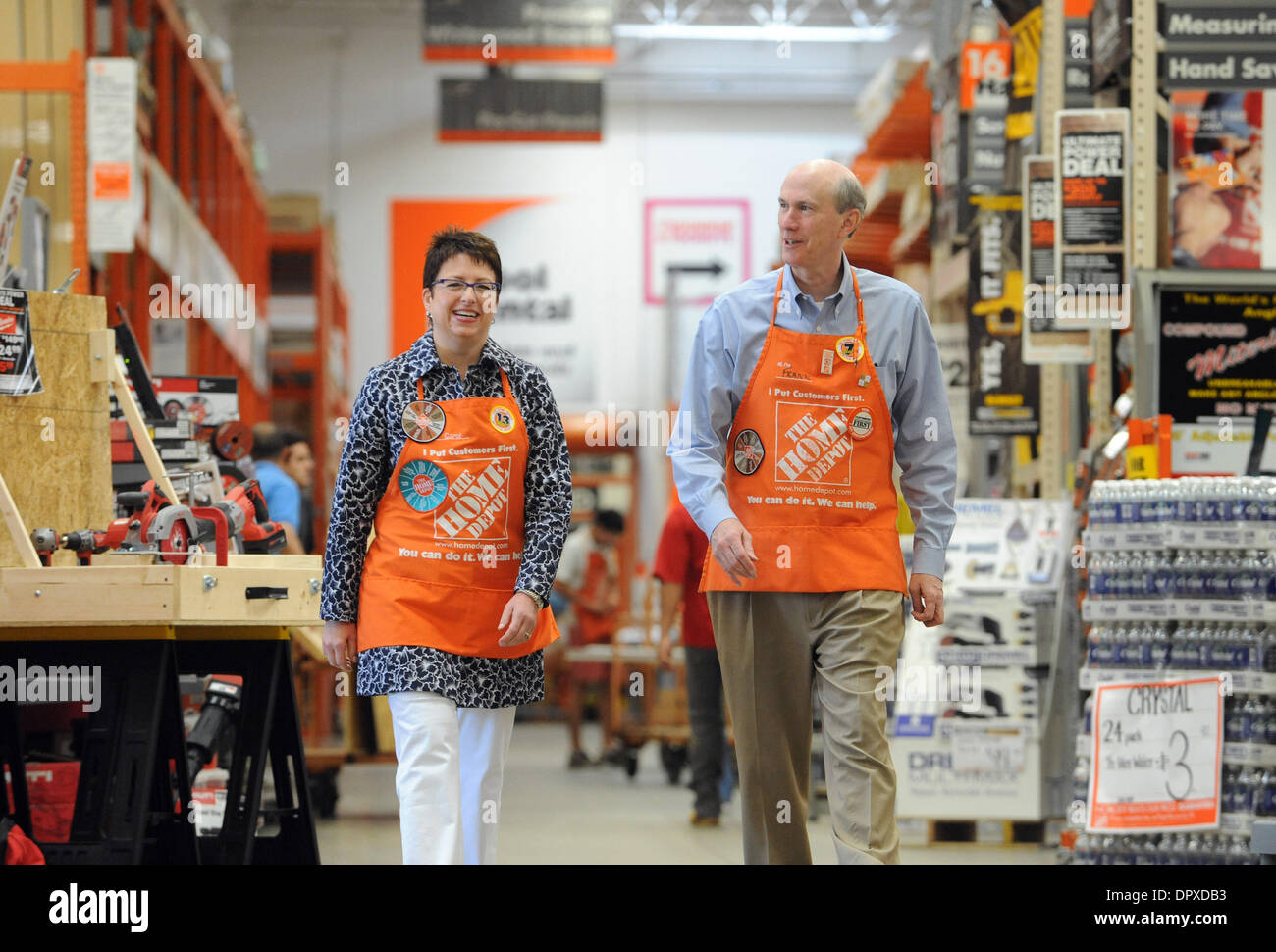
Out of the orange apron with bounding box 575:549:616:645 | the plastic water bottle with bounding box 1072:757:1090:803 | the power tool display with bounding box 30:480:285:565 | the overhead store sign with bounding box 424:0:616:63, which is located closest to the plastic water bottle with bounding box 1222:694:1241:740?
the plastic water bottle with bounding box 1072:757:1090:803

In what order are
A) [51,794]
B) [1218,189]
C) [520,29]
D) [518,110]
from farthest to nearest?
[518,110], [520,29], [1218,189], [51,794]

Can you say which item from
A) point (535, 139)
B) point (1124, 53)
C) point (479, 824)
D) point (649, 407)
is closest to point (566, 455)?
point (479, 824)

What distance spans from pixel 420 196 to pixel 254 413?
785 cm

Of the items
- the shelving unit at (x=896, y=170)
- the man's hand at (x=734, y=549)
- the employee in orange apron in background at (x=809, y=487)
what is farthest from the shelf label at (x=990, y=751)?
the man's hand at (x=734, y=549)

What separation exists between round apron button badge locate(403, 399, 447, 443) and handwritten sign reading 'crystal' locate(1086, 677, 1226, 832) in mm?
3115

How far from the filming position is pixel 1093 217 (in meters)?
6.81

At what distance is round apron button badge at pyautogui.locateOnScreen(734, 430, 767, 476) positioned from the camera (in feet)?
13.2

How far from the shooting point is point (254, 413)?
15.0 metres

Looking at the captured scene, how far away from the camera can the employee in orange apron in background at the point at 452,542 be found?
396cm

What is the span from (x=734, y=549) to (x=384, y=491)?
90 cm

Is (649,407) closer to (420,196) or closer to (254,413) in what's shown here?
(420,196)

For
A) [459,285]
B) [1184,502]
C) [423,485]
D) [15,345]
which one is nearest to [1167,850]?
[1184,502]

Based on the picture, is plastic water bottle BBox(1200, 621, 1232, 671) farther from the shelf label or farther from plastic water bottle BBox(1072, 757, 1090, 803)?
the shelf label

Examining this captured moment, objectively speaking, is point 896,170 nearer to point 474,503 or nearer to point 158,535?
point 158,535
